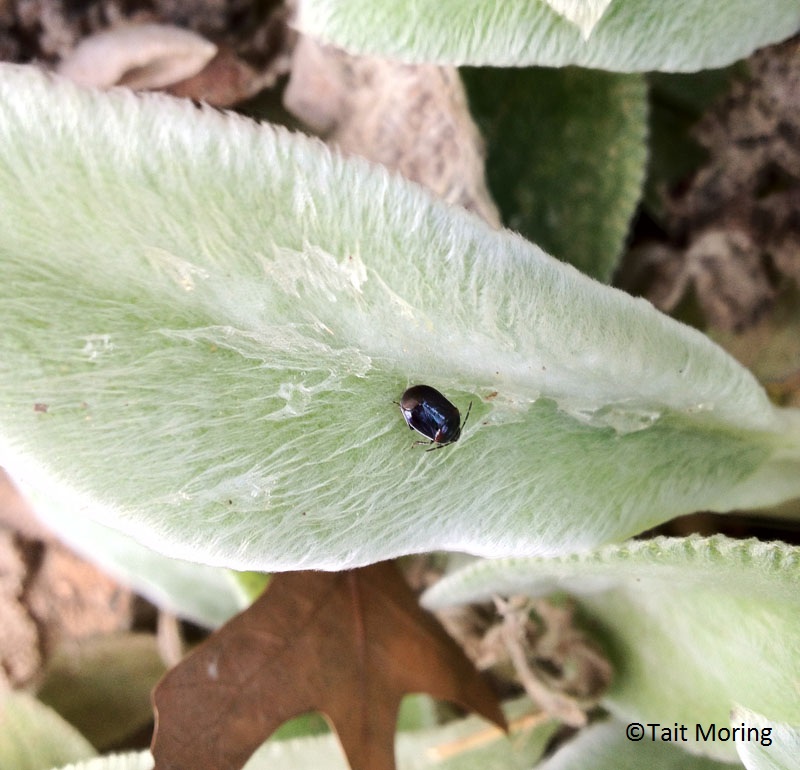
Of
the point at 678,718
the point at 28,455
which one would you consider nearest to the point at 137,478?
the point at 28,455

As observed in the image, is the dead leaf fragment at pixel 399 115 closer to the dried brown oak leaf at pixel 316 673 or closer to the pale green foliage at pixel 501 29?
the pale green foliage at pixel 501 29

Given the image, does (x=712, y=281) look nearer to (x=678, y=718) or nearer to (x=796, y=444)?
(x=796, y=444)

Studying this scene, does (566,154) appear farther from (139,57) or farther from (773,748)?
(773,748)

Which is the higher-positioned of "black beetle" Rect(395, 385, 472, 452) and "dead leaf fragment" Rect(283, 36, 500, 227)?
"dead leaf fragment" Rect(283, 36, 500, 227)

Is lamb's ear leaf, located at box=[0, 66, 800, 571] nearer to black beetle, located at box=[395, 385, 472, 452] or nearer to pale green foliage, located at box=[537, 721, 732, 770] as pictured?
black beetle, located at box=[395, 385, 472, 452]

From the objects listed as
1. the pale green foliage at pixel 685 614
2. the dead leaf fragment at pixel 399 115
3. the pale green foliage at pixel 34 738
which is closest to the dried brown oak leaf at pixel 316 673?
the pale green foliage at pixel 685 614

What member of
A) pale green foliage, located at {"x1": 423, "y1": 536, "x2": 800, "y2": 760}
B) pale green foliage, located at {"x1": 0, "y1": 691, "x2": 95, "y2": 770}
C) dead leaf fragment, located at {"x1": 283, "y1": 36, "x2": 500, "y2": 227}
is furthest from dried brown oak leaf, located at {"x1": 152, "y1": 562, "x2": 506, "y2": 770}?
dead leaf fragment, located at {"x1": 283, "y1": 36, "x2": 500, "y2": 227}
